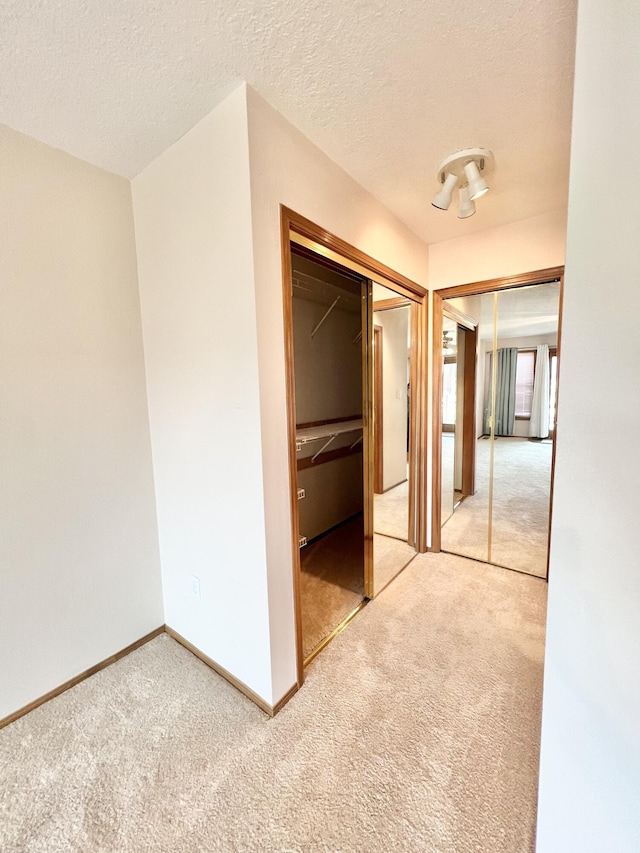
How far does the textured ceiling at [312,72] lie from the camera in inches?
38.7

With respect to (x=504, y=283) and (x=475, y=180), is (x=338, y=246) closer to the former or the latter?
(x=475, y=180)

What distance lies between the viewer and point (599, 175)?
2.27 feet

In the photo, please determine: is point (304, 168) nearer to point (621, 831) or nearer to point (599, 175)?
point (599, 175)

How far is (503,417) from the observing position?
265 cm

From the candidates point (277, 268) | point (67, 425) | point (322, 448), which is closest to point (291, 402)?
point (277, 268)

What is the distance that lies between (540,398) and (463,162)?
1.80 m

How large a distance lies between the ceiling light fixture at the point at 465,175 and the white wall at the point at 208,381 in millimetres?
986

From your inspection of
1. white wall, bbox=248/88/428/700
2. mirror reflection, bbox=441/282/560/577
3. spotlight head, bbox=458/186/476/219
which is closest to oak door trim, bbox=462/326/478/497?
mirror reflection, bbox=441/282/560/577

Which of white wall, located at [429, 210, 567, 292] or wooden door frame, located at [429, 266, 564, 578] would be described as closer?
white wall, located at [429, 210, 567, 292]

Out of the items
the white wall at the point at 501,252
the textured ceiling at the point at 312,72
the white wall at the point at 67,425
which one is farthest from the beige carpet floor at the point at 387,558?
the textured ceiling at the point at 312,72

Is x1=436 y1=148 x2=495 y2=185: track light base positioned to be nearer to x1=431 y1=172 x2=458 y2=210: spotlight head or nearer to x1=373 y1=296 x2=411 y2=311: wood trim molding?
x1=431 y1=172 x2=458 y2=210: spotlight head

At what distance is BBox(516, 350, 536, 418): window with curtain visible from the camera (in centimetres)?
265

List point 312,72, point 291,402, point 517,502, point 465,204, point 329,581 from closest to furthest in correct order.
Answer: point 312,72
point 291,402
point 465,204
point 329,581
point 517,502

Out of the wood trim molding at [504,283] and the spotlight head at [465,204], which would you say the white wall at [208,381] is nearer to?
the spotlight head at [465,204]
